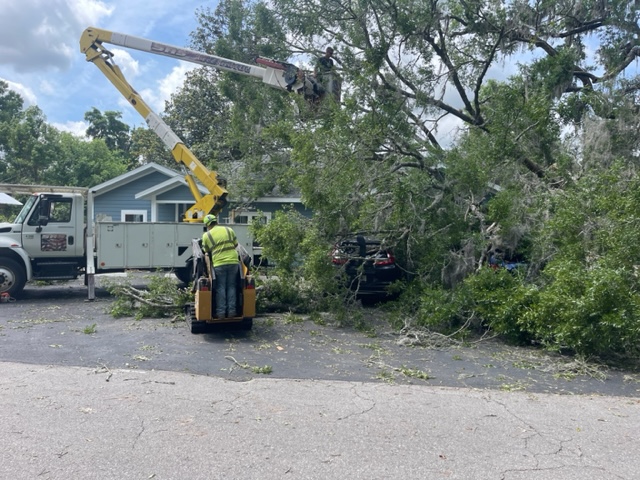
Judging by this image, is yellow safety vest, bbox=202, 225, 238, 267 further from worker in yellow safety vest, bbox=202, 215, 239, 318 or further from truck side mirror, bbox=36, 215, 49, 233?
truck side mirror, bbox=36, 215, 49, 233

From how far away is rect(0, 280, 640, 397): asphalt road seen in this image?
23.6 feet

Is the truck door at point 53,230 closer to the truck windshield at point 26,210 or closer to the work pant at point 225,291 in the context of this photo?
the truck windshield at point 26,210

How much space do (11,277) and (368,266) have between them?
813 centimetres

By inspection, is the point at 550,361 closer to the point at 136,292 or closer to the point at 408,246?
the point at 408,246

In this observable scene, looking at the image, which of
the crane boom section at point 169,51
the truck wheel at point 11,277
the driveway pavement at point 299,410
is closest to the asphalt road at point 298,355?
the driveway pavement at point 299,410

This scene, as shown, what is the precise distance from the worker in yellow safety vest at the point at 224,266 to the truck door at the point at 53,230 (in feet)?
20.3

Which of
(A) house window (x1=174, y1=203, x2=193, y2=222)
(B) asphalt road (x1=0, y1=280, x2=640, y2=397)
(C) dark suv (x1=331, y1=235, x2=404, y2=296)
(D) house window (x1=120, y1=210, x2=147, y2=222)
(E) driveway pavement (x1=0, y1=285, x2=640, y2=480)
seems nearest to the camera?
(E) driveway pavement (x1=0, y1=285, x2=640, y2=480)

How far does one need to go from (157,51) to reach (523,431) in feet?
38.4

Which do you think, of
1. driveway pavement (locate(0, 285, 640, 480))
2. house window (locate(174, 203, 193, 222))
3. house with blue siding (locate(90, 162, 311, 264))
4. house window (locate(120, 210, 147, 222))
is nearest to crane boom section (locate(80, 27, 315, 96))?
driveway pavement (locate(0, 285, 640, 480))

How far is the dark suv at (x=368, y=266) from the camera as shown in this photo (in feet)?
37.1

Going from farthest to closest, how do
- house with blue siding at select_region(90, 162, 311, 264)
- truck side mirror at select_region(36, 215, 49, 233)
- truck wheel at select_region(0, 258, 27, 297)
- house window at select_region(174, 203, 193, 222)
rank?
house window at select_region(174, 203, 193, 222) < house with blue siding at select_region(90, 162, 311, 264) < truck side mirror at select_region(36, 215, 49, 233) < truck wheel at select_region(0, 258, 27, 297)

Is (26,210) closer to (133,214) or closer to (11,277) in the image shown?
(11,277)

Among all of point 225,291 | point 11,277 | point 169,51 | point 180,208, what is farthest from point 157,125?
point 180,208

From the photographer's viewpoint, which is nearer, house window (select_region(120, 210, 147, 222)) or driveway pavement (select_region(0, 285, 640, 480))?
driveway pavement (select_region(0, 285, 640, 480))
